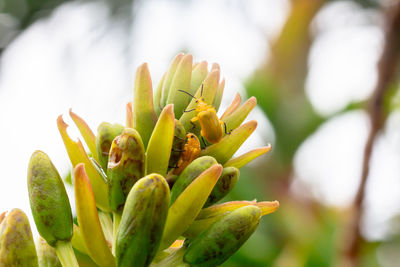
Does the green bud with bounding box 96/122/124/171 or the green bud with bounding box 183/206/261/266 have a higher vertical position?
the green bud with bounding box 96/122/124/171

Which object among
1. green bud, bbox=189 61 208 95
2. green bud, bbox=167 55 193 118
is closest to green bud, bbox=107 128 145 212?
green bud, bbox=167 55 193 118

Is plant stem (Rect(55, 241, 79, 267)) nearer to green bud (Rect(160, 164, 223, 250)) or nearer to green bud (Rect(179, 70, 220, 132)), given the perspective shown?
green bud (Rect(160, 164, 223, 250))

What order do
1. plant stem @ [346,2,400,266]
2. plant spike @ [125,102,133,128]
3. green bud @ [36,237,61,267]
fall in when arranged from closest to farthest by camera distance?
1. green bud @ [36,237,61,267]
2. plant spike @ [125,102,133,128]
3. plant stem @ [346,2,400,266]

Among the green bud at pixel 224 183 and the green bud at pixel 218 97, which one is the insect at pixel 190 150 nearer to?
the green bud at pixel 224 183

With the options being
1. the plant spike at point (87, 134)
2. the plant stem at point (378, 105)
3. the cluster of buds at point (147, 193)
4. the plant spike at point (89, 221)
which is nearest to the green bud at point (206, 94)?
the cluster of buds at point (147, 193)

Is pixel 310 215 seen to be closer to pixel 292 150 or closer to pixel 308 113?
pixel 292 150
